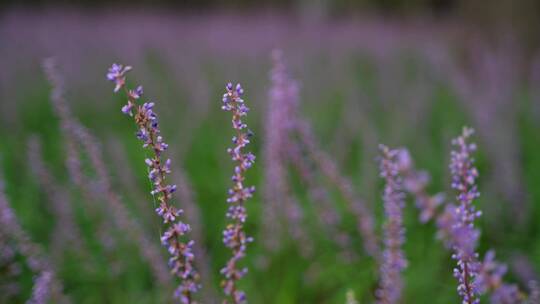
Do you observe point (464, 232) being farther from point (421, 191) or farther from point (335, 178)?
point (335, 178)

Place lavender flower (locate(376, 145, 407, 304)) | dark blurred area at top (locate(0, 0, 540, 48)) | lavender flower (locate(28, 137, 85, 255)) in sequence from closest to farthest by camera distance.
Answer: lavender flower (locate(376, 145, 407, 304)), lavender flower (locate(28, 137, 85, 255)), dark blurred area at top (locate(0, 0, 540, 48))

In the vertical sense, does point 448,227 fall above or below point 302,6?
below

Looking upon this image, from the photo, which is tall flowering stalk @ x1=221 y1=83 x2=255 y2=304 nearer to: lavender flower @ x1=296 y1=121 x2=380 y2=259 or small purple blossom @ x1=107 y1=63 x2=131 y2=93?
small purple blossom @ x1=107 y1=63 x2=131 y2=93

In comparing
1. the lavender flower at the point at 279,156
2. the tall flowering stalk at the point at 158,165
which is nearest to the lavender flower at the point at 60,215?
the lavender flower at the point at 279,156

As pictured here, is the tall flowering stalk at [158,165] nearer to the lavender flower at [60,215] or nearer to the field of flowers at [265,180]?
the field of flowers at [265,180]

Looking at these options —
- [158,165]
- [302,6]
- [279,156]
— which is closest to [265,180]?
[279,156]

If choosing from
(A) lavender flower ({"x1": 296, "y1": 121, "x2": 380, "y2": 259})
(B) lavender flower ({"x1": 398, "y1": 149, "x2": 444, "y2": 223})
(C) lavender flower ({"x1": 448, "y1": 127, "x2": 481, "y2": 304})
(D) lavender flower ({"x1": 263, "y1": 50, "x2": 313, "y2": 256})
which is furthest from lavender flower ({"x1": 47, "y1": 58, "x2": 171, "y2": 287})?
(C) lavender flower ({"x1": 448, "y1": 127, "x2": 481, "y2": 304})

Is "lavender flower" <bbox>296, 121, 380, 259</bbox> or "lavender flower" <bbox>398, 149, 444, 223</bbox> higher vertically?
"lavender flower" <bbox>296, 121, 380, 259</bbox>

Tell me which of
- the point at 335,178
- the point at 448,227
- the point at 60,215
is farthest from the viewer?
the point at 60,215

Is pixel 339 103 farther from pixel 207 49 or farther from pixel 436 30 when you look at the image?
pixel 436 30
